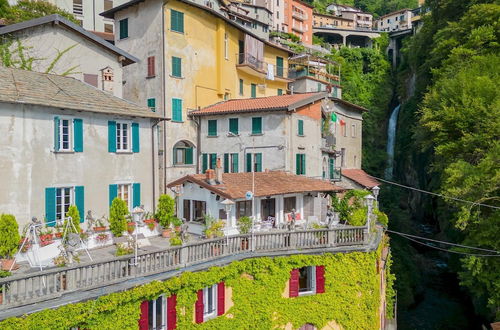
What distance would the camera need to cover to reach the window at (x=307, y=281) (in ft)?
61.5

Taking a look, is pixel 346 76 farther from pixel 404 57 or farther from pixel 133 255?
pixel 133 255

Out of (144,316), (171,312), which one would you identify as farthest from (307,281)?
(144,316)

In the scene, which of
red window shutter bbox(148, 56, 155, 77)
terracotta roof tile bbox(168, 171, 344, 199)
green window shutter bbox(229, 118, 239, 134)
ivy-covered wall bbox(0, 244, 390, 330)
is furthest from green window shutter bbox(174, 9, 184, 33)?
ivy-covered wall bbox(0, 244, 390, 330)

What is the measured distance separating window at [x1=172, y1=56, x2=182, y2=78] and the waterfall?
30.4 meters

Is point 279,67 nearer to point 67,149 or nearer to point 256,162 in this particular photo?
point 256,162

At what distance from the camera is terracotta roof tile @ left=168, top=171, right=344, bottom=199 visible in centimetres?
2069

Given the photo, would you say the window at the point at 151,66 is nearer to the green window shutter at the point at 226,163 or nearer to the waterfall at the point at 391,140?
the green window shutter at the point at 226,163

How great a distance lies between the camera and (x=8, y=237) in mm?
14094

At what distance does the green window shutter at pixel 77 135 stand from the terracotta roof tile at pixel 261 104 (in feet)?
36.7

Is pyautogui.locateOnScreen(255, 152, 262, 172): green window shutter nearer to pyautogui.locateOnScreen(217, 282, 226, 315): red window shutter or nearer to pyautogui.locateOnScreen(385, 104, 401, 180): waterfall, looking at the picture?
pyautogui.locateOnScreen(217, 282, 226, 315): red window shutter

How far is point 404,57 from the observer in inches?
2889

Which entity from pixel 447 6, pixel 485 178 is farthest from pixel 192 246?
pixel 447 6

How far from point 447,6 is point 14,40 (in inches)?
1625

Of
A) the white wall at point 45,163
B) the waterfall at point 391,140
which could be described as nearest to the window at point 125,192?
the white wall at point 45,163
